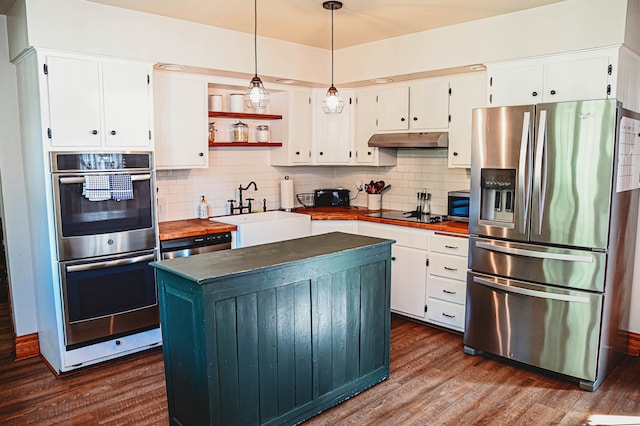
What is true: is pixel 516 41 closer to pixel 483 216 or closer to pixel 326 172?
pixel 483 216

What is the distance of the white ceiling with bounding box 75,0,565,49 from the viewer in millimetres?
3486

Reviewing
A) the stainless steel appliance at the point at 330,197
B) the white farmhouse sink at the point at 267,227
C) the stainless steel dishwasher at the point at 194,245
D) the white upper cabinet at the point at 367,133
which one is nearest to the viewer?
the stainless steel dishwasher at the point at 194,245

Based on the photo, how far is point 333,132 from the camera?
5.23m

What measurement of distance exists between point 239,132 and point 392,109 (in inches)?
60.0

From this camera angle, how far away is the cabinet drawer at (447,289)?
4176 mm

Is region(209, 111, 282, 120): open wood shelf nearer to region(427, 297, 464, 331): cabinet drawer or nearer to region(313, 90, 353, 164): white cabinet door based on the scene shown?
region(313, 90, 353, 164): white cabinet door

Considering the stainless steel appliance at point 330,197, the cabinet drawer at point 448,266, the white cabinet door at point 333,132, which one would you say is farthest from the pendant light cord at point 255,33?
the cabinet drawer at point 448,266

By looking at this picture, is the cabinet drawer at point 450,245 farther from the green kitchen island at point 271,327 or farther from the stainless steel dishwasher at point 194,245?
the stainless steel dishwasher at point 194,245

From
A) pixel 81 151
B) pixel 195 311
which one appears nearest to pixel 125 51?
pixel 81 151

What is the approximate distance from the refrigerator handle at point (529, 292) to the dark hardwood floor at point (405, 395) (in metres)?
0.60

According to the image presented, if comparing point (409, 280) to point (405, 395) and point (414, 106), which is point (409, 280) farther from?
point (414, 106)

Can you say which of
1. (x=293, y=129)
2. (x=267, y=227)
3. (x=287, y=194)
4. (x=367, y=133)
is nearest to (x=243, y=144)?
(x=293, y=129)

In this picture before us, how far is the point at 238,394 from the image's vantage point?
255 cm

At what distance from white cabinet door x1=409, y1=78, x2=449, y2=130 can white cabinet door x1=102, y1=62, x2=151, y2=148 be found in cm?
239
